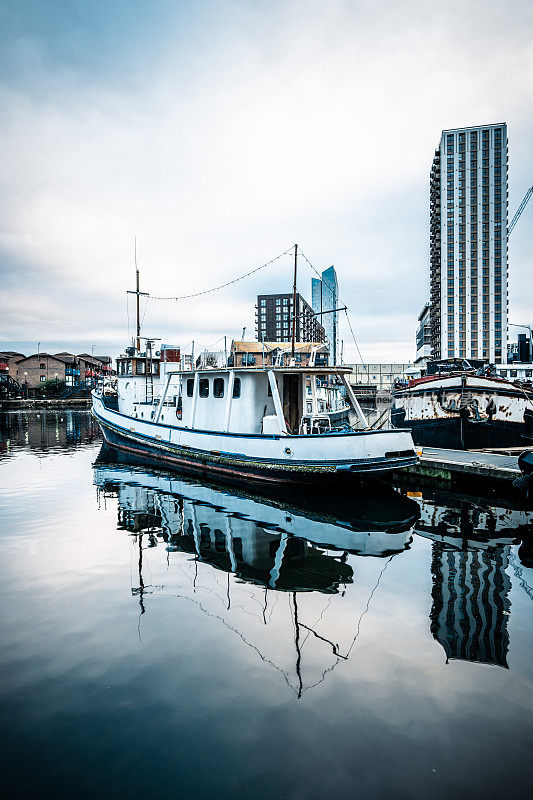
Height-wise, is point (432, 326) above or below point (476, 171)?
below

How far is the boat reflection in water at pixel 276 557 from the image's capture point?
652 centimetres

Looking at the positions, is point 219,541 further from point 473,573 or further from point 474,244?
point 474,244

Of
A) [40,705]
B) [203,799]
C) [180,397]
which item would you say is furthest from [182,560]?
[180,397]

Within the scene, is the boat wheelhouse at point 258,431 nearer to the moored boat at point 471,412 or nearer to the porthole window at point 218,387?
the porthole window at point 218,387

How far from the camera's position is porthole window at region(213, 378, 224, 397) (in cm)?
1905

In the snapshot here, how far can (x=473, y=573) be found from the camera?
8812mm

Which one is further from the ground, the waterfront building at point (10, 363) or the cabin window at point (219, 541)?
the waterfront building at point (10, 363)

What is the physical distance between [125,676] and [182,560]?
422 centimetres

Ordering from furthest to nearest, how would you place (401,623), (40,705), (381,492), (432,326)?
(432,326) → (381,492) → (401,623) → (40,705)

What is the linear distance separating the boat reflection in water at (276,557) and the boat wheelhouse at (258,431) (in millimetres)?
1345

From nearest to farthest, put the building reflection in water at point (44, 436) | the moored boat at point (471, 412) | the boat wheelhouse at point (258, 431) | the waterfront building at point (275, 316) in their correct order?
the boat wheelhouse at point (258, 431), the moored boat at point (471, 412), the building reflection in water at point (44, 436), the waterfront building at point (275, 316)

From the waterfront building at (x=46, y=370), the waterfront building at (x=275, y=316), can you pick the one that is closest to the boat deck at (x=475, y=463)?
the waterfront building at (x=46, y=370)

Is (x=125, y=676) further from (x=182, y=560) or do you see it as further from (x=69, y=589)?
(x=182, y=560)

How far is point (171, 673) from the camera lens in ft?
18.5
